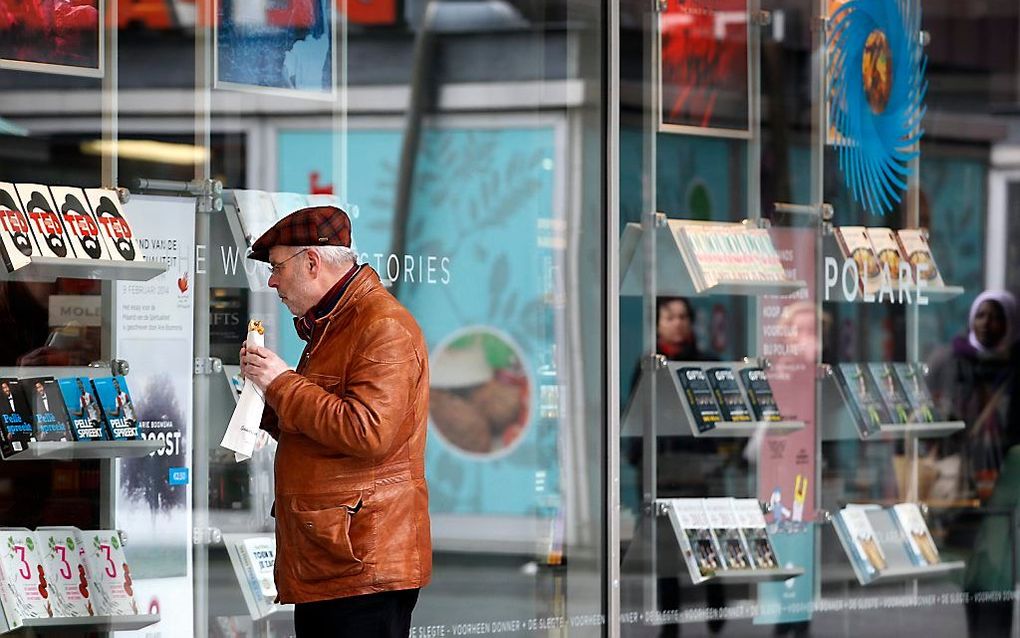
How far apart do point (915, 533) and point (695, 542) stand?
1.11 metres

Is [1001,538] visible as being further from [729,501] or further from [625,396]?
[625,396]

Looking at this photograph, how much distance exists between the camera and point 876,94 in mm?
6473

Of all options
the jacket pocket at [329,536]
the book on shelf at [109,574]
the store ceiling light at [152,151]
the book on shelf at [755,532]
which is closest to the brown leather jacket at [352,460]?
the jacket pocket at [329,536]

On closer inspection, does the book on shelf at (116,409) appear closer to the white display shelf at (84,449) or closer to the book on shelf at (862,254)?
the white display shelf at (84,449)

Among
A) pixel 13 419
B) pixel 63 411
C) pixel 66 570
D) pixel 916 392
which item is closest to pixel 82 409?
pixel 63 411

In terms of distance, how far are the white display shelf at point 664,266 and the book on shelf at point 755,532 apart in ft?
2.60

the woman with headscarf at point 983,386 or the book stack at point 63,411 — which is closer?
the book stack at point 63,411

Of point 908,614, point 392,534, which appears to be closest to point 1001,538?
point 908,614

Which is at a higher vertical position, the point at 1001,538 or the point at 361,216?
the point at 361,216

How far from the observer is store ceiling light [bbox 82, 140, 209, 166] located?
16.6 ft

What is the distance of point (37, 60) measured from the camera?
493 centimetres

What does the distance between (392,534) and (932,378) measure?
3380mm

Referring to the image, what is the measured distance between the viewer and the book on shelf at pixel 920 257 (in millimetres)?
6551

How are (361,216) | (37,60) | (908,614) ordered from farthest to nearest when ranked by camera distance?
(908,614), (361,216), (37,60)
